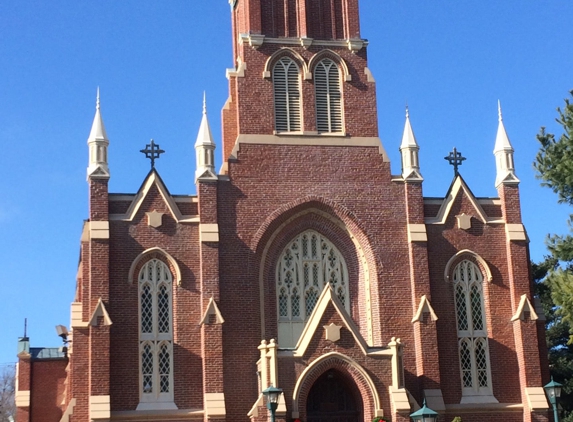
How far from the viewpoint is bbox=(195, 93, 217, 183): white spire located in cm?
3478

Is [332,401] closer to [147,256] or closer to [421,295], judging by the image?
[421,295]

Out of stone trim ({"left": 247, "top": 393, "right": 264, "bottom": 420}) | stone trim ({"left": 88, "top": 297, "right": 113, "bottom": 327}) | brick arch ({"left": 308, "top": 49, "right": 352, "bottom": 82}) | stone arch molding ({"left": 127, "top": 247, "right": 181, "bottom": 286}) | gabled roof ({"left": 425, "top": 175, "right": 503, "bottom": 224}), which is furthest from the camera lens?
brick arch ({"left": 308, "top": 49, "right": 352, "bottom": 82})

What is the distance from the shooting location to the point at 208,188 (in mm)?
34719

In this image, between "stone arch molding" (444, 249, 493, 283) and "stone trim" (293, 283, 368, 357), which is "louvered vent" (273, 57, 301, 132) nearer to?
"stone trim" (293, 283, 368, 357)

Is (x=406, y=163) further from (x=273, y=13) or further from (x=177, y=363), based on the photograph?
(x=177, y=363)

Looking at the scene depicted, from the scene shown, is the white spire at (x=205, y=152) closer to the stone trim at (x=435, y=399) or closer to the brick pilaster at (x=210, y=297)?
the brick pilaster at (x=210, y=297)

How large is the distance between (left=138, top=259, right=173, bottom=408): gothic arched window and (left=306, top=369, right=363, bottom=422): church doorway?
4534 mm

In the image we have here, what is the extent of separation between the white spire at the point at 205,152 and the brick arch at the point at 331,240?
2.55 metres

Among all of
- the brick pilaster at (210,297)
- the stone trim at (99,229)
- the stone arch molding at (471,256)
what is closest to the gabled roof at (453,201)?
the stone arch molding at (471,256)

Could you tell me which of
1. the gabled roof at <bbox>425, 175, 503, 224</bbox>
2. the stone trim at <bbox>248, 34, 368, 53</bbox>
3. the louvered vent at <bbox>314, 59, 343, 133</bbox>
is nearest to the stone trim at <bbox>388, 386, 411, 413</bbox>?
the gabled roof at <bbox>425, 175, 503, 224</bbox>

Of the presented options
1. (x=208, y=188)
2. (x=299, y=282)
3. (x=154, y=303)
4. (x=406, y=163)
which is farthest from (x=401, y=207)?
(x=154, y=303)

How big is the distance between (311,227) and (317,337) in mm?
4880

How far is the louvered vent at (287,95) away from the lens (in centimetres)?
3662

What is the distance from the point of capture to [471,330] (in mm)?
35562
